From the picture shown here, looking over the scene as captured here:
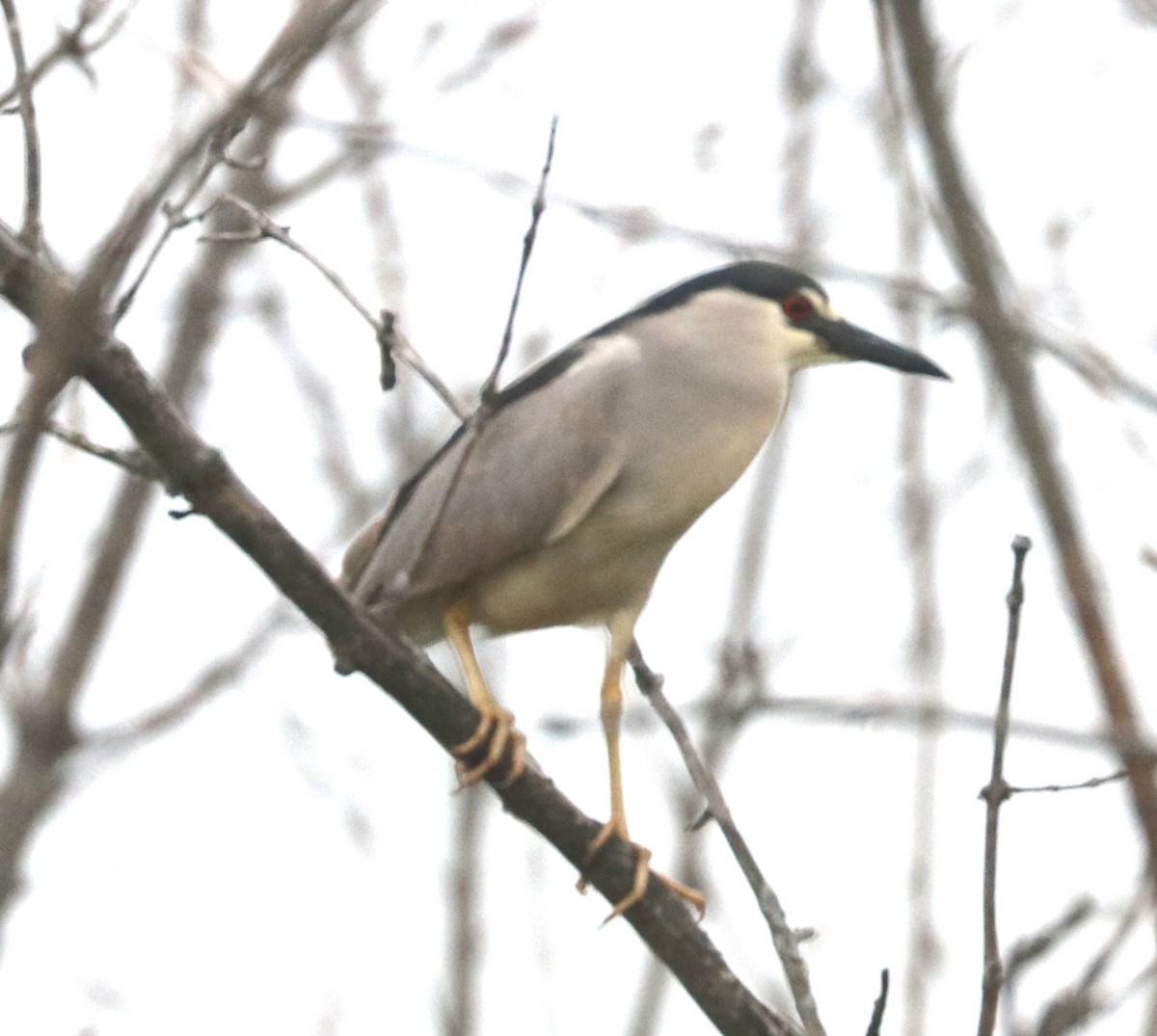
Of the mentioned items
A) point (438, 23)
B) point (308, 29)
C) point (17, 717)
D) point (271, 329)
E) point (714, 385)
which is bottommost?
point (308, 29)

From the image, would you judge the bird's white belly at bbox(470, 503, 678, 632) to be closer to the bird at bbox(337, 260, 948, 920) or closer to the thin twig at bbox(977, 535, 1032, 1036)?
the bird at bbox(337, 260, 948, 920)

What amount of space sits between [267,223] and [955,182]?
97 cm

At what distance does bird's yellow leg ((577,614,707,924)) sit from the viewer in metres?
3.06

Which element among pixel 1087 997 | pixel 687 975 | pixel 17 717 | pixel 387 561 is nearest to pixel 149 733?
pixel 17 717

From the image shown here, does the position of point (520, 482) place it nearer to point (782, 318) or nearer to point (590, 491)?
point (590, 491)

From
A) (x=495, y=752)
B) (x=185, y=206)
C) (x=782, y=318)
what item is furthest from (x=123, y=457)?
(x=782, y=318)

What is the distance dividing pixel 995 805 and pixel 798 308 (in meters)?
1.75

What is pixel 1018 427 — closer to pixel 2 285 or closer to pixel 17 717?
pixel 2 285

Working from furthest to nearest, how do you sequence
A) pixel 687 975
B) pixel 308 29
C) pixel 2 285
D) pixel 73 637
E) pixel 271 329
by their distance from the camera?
pixel 271 329, pixel 73 637, pixel 687 975, pixel 2 285, pixel 308 29

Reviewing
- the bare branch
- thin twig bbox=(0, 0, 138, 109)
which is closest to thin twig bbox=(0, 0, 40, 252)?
thin twig bbox=(0, 0, 138, 109)

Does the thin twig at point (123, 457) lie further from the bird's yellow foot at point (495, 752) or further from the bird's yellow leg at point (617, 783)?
the bird's yellow leg at point (617, 783)

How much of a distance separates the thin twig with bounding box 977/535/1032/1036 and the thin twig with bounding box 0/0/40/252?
1.22 metres

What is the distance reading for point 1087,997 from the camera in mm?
2102

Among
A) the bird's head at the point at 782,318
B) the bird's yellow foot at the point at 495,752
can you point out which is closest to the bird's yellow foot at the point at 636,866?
the bird's yellow foot at the point at 495,752
